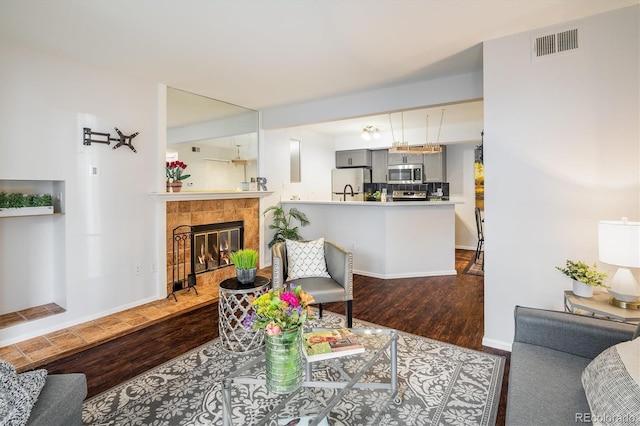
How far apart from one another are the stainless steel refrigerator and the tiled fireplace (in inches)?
109

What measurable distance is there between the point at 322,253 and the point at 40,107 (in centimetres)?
289

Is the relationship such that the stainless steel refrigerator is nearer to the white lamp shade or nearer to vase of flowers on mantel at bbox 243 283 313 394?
the white lamp shade

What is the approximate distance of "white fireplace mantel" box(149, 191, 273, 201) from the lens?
3.73 meters

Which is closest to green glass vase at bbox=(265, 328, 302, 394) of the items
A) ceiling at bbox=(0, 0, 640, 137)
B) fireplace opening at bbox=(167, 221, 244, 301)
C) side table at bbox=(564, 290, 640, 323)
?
side table at bbox=(564, 290, 640, 323)

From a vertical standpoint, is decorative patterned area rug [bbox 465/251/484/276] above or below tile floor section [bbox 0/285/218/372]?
above

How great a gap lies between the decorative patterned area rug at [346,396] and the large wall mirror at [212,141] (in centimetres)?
255

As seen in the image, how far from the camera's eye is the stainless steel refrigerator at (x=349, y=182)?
24.5ft

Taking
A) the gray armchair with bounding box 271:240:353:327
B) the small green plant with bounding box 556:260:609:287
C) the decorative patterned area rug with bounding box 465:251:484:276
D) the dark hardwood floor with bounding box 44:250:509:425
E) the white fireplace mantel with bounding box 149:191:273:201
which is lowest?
the dark hardwood floor with bounding box 44:250:509:425

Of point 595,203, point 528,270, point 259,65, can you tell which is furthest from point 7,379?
point 595,203

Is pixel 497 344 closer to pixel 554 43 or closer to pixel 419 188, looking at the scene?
pixel 554 43

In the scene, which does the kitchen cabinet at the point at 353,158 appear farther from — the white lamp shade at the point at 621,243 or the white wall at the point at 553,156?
the white lamp shade at the point at 621,243

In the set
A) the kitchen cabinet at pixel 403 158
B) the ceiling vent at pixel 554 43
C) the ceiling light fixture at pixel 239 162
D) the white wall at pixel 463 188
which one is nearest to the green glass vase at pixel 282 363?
the ceiling vent at pixel 554 43

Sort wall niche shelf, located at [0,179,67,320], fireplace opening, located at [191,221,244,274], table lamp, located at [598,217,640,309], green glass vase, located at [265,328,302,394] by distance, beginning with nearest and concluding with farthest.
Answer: green glass vase, located at [265,328,302,394] < table lamp, located at [598,217,640,309] < wall niche shelf, located at [0,179,67,320] < fireplace opening, located at [191,221,244,274]

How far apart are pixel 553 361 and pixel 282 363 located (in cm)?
138
